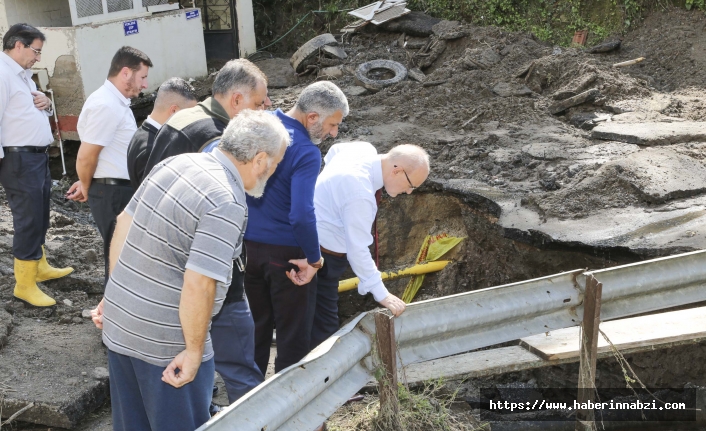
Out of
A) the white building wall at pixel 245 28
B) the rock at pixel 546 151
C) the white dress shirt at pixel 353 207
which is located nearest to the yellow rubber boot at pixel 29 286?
the white dress shirt at pixel 353 207

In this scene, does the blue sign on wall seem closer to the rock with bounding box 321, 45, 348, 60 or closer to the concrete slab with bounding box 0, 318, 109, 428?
the rock with bounding box 321, 45, 348, 60

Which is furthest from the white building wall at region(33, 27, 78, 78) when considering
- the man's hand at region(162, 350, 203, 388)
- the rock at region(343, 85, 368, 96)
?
the man's hand at region(162, 350, 203, 388)

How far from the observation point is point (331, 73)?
12.7 meters

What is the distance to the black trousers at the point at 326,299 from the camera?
412cm

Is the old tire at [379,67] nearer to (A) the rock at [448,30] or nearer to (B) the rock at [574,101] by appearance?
(A) the rock at [448,30]

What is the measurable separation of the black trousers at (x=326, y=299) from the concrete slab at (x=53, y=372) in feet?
4.43

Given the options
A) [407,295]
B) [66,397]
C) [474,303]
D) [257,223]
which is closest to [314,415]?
[474,303]

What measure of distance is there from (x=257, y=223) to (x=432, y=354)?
48.7 inches

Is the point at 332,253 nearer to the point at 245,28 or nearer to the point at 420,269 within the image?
the point at 420,269

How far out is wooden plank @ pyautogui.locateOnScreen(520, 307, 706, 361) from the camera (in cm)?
369

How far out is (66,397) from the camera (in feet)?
13.1

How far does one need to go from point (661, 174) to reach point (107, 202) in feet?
14.5

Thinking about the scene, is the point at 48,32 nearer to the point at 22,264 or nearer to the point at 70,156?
the point at 70,156

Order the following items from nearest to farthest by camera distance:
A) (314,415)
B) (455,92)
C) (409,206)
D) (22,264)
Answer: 1. (314,415)
2. (22,264)
3. (409,206)
4. (455,92)
